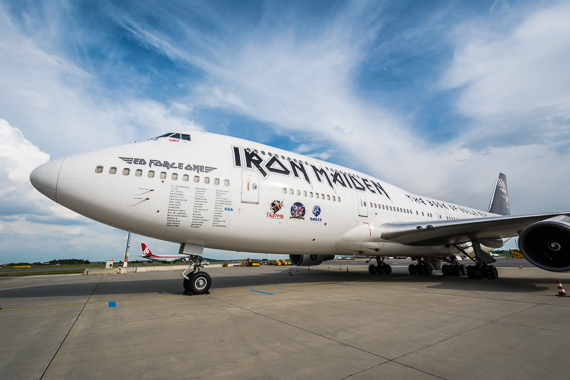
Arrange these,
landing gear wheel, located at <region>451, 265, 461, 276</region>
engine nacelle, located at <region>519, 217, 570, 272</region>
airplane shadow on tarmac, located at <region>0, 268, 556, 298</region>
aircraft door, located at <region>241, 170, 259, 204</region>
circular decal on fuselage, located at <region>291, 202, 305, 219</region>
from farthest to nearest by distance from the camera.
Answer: landing gear wheel, located at <region>451, 265, 461, 276</region> < airplane shadow on tarmac, located at <region>0, 268, 556, 298</region> < circular decal on fuselage, located at <region>291, 202, 305, 219</region> < aircraft door, located at <region>241, 170, 259, 204</region> < engine nacelle, located at <region>519, 217, 570, 272</region>

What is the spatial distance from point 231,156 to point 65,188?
4.39m

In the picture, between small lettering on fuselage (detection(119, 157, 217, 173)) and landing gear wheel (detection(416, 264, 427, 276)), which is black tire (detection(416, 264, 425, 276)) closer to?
landing gear wheel (detection(416, 264, 427, 276))

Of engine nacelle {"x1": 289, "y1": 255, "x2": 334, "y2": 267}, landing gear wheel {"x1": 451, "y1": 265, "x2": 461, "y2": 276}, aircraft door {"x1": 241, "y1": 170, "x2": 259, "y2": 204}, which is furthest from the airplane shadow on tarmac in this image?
aircraft door {"x1": 241, "y1": 170, "x2": 259, "y2": 204}

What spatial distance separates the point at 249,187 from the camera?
8523 mm

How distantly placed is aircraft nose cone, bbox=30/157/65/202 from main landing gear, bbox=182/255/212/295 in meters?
3.96

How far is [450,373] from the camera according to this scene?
2.82 m

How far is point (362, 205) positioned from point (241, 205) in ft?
19.1

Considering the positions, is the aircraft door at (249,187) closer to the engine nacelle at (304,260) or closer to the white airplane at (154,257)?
the engine nacelle at (304,260)

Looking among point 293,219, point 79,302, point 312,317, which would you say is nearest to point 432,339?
point 312,317

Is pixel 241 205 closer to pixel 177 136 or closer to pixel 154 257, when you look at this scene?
pixel 177 136

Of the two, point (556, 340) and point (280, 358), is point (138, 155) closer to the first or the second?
point (280, 358)

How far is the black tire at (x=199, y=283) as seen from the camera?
27.6 ft

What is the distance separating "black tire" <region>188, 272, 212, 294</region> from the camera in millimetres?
8422

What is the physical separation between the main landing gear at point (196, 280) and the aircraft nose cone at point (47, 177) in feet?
13.0
